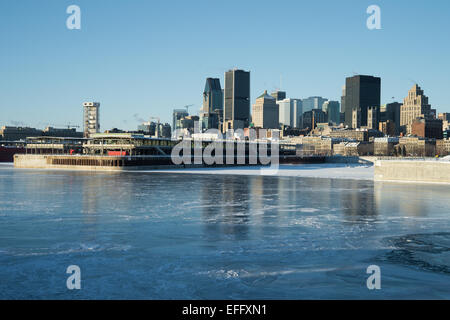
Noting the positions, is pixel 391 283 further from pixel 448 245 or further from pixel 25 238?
pixel 25 238

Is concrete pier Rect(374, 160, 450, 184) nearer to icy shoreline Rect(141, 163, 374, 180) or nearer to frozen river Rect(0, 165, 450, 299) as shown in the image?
icy shoreline Rect(141, 163, 374, 180)

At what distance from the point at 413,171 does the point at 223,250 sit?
56.8 meters

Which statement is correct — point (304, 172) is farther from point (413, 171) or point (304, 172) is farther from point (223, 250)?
point (223, 250)

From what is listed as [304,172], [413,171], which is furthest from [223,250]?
[304,172]

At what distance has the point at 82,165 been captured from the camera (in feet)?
408

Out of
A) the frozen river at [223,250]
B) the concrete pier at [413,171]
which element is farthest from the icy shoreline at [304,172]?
the frozen river at [223,250]

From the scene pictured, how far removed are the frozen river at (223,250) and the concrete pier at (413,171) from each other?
31.1 m

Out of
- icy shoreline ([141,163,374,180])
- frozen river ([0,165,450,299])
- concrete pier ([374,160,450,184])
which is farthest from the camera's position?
icy shoreline ([141,163,374,180])

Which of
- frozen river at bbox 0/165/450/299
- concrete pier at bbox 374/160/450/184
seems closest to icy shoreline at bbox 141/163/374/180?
concrete pier at bbox 374/160/450/184

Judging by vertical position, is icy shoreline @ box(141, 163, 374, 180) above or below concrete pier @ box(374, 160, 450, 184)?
below

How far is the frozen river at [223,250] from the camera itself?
51.4 ft

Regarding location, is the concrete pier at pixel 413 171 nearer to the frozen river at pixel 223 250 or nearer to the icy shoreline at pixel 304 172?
the icy shoreline at pixel 304 172

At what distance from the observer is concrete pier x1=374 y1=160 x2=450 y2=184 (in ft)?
219

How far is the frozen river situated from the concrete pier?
31.1 meters
